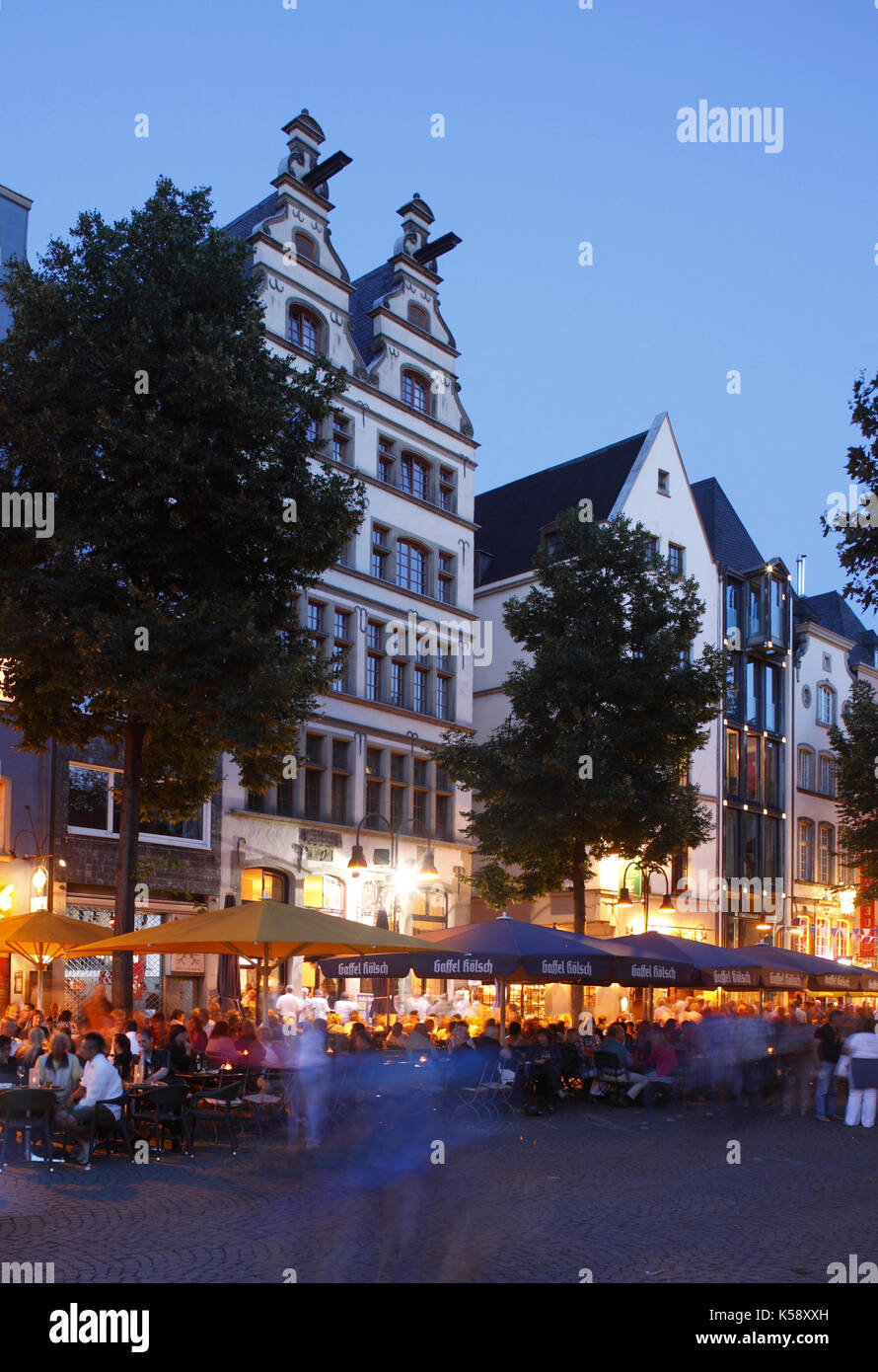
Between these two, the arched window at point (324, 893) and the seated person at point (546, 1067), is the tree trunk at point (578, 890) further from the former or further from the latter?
the arched window at point (324, 893)

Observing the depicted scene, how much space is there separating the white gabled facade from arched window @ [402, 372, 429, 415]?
0.23 ft

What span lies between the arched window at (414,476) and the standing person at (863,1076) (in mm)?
24700

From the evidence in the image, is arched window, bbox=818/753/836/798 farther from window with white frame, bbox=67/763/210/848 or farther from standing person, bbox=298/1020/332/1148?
standing person, bbox=298/1020/332/1148

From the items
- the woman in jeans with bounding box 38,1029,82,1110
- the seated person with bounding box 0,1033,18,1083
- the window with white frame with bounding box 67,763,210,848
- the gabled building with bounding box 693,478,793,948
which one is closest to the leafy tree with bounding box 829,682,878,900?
the gabled building with bounding box 693,478,793,948

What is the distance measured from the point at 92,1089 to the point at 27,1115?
2.51 ft

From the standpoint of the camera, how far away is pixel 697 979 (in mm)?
26562

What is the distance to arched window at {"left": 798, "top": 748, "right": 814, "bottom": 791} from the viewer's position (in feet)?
193

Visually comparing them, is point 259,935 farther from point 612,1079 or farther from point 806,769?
point 806,769

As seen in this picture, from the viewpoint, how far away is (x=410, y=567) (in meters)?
42.8

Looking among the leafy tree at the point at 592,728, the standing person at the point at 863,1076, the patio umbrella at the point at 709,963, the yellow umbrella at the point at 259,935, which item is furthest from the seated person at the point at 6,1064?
the leafy tree at the point at 592,728

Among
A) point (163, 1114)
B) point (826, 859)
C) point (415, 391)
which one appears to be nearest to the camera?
point (163, 1114)

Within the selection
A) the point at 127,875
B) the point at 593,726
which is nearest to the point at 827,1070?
the point at 593,726
